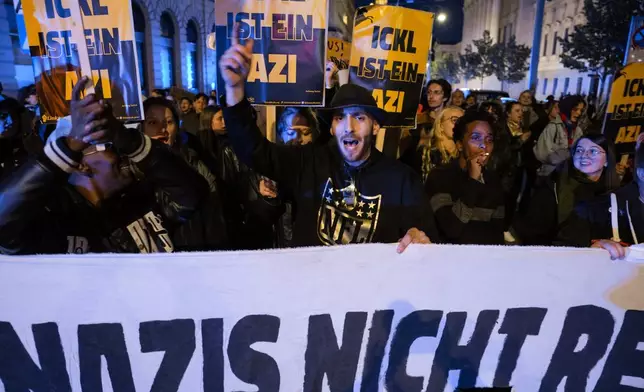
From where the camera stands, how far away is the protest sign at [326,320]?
1.92 m

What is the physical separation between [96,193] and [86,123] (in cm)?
51

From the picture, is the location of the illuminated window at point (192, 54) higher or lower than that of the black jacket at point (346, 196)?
higher

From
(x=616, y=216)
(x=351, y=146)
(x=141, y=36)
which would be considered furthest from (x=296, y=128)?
(x=141, y=36)

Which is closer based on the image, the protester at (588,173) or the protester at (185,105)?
the protester at (588,173)

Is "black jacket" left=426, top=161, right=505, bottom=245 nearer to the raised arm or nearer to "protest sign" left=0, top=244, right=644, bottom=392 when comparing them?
"protest sign" left=0, top=244, right=644, bottom=392

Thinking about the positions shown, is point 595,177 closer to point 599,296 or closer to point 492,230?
point 492,230

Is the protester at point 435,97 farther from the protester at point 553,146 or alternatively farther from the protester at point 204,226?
the protester at point 204,226

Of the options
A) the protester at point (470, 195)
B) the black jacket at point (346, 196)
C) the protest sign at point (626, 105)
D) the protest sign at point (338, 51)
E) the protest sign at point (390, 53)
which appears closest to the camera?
the black jacket at point (346, 196)

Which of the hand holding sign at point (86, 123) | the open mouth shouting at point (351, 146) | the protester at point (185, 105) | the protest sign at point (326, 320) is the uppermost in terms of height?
A: the hand holding sign at point (86, 123)

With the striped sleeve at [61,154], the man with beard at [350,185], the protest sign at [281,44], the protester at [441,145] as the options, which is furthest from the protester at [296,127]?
the striped sleeve at [61,154]

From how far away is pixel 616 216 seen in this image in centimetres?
263

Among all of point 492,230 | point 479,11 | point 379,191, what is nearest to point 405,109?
point 492,230

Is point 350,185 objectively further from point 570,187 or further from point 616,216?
point 570,187

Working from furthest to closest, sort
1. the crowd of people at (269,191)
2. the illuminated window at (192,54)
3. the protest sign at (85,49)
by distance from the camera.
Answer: the illuminated window at (192,54) → the protest sign at (85,49) → the crowd of people at (269,191)
